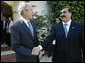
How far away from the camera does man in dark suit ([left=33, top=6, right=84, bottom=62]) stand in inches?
85.7

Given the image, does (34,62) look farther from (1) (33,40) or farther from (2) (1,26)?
(2) (1,26)

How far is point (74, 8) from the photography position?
6980mm

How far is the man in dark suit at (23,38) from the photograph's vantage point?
1996 millimetres

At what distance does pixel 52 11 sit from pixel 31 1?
1.39 metres

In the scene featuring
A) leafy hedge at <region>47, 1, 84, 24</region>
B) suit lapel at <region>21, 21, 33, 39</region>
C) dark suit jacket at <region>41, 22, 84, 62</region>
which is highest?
leafy hedge at <region>47, 1, 84, 24</region>

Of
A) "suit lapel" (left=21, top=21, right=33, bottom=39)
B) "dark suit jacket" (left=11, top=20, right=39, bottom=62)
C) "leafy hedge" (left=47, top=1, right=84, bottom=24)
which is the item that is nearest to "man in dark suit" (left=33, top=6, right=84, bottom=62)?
"dark suit jacket" (left=11, top=20, right=39, bottom=62)

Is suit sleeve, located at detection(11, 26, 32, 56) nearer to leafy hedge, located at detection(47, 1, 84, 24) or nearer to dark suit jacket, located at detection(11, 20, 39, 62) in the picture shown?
dark suit jacket, located at detection(11, 20, 39, 62)

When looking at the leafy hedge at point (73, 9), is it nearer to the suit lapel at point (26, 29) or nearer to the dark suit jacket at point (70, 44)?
the dark suit jacket at point (70, 44)

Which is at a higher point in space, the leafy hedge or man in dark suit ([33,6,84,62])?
the leafy hedge

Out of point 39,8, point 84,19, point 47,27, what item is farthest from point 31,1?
point 84,19

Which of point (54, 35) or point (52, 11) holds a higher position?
point (52, 11)

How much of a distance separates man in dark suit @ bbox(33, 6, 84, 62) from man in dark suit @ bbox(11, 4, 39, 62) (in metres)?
0.15

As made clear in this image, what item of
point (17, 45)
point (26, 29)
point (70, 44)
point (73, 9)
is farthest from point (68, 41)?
point (73, 9)

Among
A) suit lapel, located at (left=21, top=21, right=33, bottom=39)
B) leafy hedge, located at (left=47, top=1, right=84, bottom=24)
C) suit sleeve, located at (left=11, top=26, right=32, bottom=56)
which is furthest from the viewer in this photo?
leafy hedge, located at (left=47, top=1, right=84, bottom=24)
